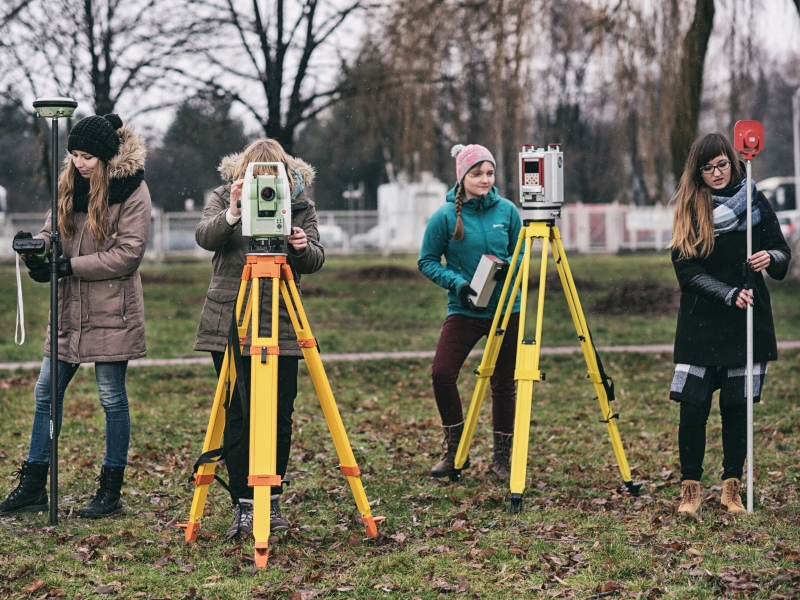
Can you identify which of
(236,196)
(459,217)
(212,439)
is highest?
(236,196)

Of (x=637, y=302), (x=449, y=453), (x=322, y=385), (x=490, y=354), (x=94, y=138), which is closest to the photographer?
(x=322, y=385)

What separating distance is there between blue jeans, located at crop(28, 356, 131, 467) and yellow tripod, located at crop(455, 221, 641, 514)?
1.98m

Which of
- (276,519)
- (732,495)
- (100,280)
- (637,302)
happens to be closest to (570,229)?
(637,302)

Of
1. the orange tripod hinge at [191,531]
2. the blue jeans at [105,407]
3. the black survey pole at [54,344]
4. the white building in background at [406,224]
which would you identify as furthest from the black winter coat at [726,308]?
the white building in background at [406,224]

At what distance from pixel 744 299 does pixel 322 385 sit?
7.08 feet

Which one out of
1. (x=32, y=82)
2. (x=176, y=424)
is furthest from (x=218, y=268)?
(x=32, y=82)

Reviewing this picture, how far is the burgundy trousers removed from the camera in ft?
21.6

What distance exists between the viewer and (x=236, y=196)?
4.99 meters

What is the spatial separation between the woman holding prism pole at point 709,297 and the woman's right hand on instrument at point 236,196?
2302 millimetres

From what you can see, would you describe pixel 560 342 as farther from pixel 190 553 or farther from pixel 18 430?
pixel 190 553

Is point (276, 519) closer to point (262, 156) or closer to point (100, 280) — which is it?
point (100, 280)

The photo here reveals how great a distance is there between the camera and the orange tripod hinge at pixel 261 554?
4770mm

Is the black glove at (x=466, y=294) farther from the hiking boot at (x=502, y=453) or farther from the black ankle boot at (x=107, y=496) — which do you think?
the black ankle boot at (x=107, y=496)

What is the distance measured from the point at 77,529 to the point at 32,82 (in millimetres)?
10282
